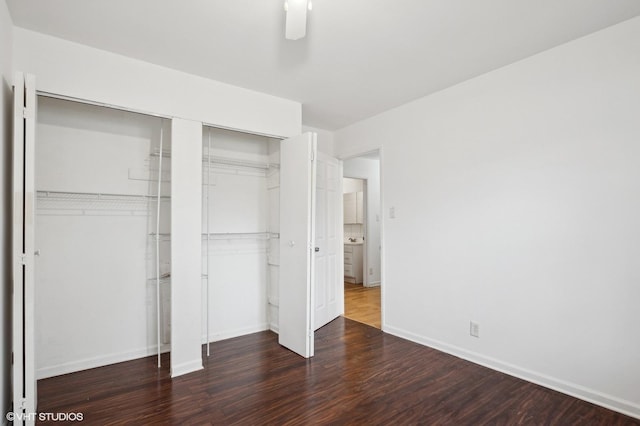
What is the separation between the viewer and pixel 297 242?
10.8 feet

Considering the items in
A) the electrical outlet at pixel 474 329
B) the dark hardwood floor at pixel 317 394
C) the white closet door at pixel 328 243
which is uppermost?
the white closet door at pixel 328 243

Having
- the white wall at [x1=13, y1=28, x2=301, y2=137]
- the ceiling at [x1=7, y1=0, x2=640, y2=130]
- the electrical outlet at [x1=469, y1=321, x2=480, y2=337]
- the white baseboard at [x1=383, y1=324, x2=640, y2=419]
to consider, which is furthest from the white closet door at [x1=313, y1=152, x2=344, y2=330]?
the electrical outlet at [x1=469, y1=321, x2=480, y2=337]

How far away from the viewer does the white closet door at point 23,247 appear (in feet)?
6.06

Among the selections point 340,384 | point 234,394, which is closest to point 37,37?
point 234,394

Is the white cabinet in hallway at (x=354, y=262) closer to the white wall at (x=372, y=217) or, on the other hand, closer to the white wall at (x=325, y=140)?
the white wall at (x=372, y=217)

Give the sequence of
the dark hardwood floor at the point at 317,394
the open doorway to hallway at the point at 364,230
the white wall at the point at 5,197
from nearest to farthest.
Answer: the white wall at the point at 5,197 → the dark hardwood floor at the point at 317,394 → the open doorway to hallway at the point at 364,230

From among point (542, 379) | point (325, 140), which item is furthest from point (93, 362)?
point (542, 379)

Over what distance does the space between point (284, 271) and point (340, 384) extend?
4.21 feet

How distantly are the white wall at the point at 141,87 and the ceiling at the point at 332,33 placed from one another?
0.27 feet

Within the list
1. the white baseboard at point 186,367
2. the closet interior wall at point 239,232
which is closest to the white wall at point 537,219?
the closet interior wall at point 239,232

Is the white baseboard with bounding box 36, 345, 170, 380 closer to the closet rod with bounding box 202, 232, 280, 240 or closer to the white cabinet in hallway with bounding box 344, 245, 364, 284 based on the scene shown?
the closet rod with bounding box 202, 232, 280, 240

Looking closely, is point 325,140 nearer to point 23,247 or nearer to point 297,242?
point 297,242

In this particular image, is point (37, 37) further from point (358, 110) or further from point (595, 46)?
point (595, 46)

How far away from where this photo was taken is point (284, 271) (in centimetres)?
351
